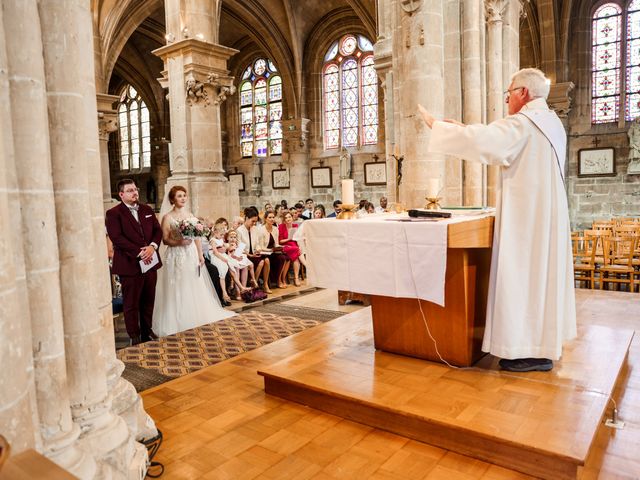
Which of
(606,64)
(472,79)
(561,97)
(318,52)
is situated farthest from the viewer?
(318,52)

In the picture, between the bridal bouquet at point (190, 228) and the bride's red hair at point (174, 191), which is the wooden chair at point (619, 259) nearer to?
the bridal bouquet at point (190, 228)

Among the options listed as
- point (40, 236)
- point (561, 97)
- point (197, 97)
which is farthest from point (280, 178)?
point (40, 236)

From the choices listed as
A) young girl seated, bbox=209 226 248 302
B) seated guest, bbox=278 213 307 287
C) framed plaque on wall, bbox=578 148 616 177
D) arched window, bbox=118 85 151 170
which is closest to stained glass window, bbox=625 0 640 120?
framed plaque on wall, bbox=578 148 616 177

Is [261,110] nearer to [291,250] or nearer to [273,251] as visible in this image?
[291,250]

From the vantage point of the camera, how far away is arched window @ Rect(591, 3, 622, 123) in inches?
533

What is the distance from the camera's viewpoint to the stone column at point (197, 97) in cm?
834

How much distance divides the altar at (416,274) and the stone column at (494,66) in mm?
3431

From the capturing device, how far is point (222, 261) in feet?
23.9

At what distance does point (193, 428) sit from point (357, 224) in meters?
1.63

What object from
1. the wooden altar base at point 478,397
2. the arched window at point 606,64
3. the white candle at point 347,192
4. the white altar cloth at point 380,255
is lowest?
the wooden altar base at point 478,397

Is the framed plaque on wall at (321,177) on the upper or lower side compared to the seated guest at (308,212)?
upper

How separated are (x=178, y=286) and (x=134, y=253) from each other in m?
0.88

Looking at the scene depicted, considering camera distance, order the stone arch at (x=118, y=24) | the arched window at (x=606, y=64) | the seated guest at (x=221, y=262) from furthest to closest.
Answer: the stone arch at (x=118, y=24) < the arched window at (x=606, y=64) < the seated guest at (x=221, y=262)

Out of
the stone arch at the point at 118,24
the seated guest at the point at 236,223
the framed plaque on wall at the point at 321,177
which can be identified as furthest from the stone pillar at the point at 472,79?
the stone arch at the point at 118,24
